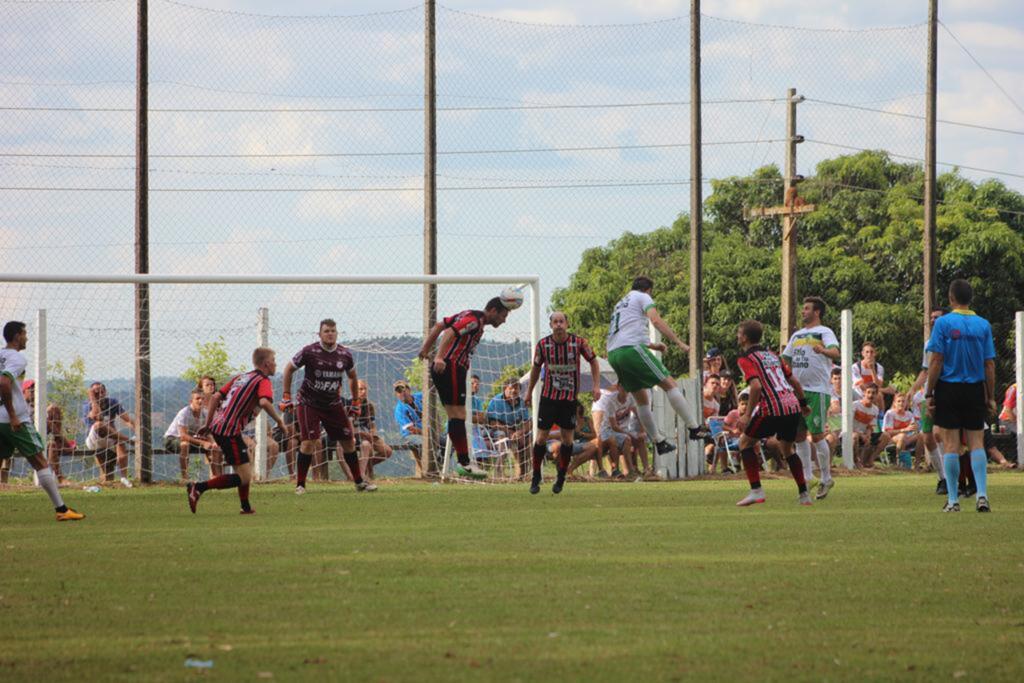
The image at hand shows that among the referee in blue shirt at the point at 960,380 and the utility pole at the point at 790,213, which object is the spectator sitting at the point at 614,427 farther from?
the utility pole at the point at 790,213

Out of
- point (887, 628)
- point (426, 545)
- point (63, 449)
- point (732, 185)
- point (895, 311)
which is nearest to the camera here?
point (887, 628)

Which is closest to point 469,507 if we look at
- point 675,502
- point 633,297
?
point 675,502

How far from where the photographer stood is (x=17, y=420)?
45.6ft

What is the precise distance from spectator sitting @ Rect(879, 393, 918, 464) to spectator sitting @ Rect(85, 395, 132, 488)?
11.9 meters

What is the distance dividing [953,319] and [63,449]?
491 inches

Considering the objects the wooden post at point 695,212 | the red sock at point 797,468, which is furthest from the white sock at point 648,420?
the wooden post at point 695,212

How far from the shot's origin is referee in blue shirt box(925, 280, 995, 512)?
13.4 metres

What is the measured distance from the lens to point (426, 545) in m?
10.3

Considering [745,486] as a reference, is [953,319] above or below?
above

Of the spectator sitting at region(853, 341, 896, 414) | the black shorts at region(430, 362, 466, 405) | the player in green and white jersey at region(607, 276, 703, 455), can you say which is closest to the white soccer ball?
the black shorts at region(430, 362, 466, 405)

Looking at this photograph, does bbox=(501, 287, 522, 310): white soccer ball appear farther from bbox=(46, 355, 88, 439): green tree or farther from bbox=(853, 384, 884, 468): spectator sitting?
bbox=(853, 384, 884, 468): spectator sitting

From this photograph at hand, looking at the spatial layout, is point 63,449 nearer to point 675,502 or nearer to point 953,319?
point 675,502

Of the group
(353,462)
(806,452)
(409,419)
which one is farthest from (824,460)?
(409,419)

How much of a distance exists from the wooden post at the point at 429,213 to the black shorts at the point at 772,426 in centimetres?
918
